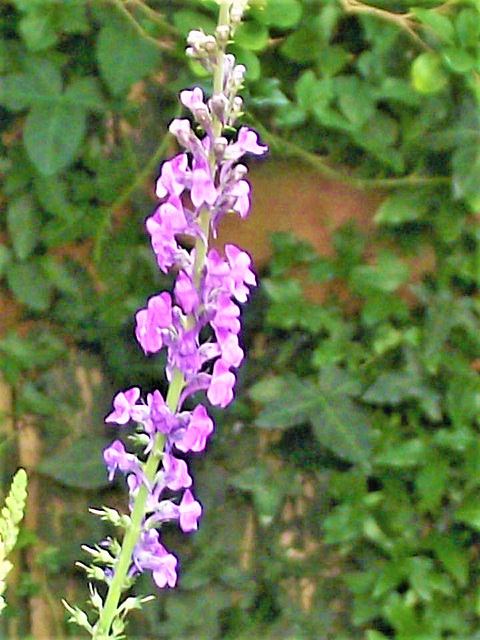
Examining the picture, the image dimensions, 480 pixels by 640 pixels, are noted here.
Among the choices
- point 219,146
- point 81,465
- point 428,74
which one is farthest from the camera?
point 81,465

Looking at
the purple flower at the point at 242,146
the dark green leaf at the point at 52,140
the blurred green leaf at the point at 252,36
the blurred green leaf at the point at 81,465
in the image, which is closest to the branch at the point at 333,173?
the blurred green leaf at the point at 252,36

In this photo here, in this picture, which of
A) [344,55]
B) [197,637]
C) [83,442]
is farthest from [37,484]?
[344,55]

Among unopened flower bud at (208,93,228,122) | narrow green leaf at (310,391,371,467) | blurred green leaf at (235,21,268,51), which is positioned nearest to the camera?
unopened flower bud at (208,93,228,122)

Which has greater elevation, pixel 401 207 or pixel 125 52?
pixel 125 52

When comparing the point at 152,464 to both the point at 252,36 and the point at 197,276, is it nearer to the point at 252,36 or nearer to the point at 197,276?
the point at 197,276

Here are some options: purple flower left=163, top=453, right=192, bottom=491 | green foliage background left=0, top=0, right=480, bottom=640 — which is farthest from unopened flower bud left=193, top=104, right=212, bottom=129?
green foliage background left=0, top=0, right=480, bottom=640

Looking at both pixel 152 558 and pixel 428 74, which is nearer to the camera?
pixel 152 558

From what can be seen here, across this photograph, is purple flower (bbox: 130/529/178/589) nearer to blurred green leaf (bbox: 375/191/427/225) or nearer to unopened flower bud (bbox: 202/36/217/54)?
unopened flower bud (bbox: 202/36/217/54)

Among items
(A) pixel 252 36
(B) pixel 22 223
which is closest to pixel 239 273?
(A) pixel 252 36

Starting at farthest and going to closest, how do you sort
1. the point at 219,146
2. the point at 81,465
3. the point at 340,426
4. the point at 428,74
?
the point at 81,465 < the point at 340,426 < the point at 428,74 < the point at 219,146
